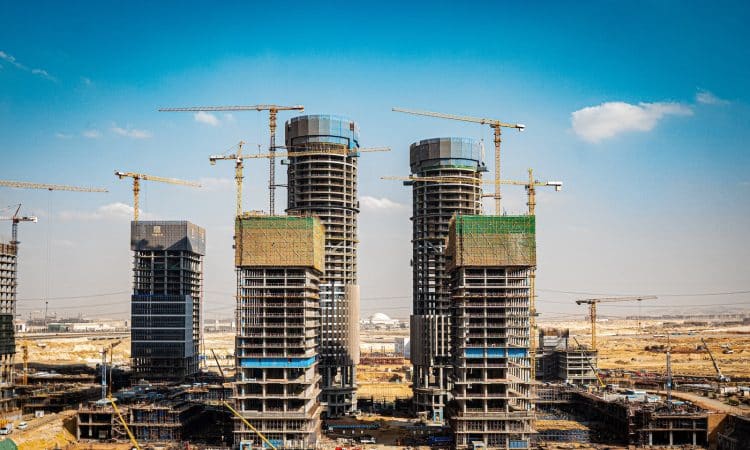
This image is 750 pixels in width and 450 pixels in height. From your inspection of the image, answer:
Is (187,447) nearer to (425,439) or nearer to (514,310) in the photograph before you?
(425,439)

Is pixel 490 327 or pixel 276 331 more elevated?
pixel 490 327

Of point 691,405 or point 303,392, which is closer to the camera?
point 303,392

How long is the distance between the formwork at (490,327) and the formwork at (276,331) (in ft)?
111

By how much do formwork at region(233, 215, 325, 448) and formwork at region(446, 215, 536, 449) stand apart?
33.9 m

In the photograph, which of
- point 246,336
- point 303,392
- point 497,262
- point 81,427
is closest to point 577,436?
point 497,262

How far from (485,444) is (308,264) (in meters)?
55.4

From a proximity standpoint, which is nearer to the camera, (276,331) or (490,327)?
(490,327)

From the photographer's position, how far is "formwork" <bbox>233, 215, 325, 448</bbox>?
16800 cm

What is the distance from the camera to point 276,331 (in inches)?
6821

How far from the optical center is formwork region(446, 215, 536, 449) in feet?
554

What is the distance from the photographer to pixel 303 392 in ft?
561

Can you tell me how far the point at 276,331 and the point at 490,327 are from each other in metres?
47.9

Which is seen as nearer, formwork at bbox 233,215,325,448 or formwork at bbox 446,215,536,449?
formwork at bbox 233,215,325,448

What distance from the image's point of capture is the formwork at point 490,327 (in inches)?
6649
